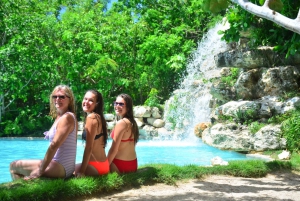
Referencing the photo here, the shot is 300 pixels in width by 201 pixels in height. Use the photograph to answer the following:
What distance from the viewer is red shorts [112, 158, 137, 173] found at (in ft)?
17.5

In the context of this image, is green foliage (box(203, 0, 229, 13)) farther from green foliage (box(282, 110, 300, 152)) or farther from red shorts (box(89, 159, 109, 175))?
green foliage (box(282, 110, 300, 152))

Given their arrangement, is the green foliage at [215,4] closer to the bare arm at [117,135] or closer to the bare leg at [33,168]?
the bare arm at [117,135]

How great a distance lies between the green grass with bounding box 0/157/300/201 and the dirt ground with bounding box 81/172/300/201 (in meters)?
0.12

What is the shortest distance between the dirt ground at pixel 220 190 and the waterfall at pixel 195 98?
357 inches

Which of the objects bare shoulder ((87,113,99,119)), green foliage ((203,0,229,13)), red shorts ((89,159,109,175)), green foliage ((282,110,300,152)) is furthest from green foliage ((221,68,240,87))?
bare shoulder ((87,113,99,119))

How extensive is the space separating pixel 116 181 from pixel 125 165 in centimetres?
47

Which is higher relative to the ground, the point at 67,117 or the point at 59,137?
the point at 67,117

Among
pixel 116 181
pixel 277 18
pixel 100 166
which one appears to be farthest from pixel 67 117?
pixel 277 18

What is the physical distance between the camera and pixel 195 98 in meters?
17.4

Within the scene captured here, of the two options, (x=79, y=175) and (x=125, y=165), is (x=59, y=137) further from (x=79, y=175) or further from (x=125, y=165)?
(x=125, y=165)

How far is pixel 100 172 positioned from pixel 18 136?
14908mm

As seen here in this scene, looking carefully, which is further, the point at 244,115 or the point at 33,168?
the point at 244,115

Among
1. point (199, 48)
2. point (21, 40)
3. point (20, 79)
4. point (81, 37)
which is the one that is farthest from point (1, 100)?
point (199, 48)

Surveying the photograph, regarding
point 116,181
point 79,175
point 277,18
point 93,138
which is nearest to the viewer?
point 277,18
